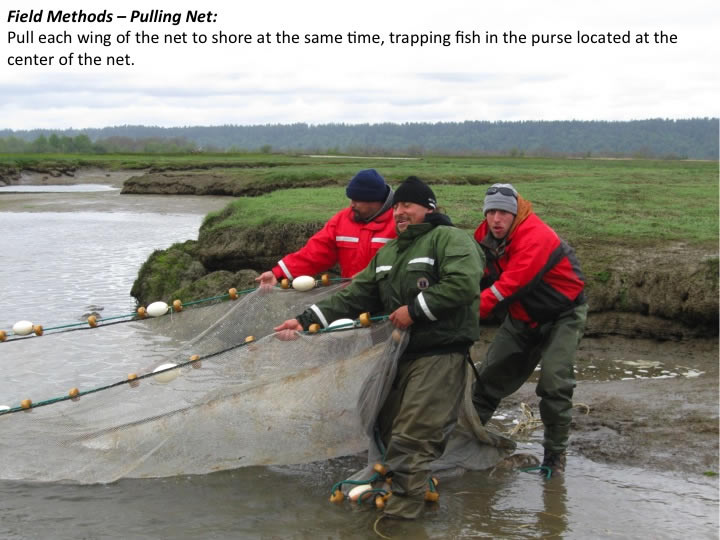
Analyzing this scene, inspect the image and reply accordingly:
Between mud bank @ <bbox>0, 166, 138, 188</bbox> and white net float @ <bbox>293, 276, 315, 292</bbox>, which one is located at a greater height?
mud bank @ <bbox>0, 166, 138, 188</bbox>

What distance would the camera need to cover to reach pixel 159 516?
590 centimetres

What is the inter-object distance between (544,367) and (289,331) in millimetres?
1842

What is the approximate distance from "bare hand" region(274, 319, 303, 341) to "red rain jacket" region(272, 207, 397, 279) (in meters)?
1.01

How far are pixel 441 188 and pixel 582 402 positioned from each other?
1087 centimetres

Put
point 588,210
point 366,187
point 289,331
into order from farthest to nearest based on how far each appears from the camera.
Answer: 1. point 588,210
2. point 366,187
3. point 289,331

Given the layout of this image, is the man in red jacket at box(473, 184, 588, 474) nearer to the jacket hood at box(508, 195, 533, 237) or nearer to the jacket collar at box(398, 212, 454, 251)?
the jacket hood at box(508, 195, 533, 237)

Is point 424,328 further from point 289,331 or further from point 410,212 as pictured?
point 289,331

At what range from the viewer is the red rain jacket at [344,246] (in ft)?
22.3

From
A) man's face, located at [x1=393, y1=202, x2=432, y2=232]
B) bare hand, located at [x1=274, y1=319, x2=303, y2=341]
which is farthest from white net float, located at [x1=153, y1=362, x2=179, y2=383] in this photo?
man's face, located at [x1=393, y1=202, x2=432, y2=232]

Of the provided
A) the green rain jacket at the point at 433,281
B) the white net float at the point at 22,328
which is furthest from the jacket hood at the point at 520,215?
the white net float at the point at 22,328

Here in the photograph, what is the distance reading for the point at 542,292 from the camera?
21.0 feet

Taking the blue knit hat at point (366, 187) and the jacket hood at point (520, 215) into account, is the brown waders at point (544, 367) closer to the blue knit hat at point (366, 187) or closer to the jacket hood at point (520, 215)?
the jacket hood at point (520, 215)

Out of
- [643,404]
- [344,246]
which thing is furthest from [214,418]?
[643,404]

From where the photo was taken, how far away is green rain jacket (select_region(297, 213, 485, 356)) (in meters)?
5.47
